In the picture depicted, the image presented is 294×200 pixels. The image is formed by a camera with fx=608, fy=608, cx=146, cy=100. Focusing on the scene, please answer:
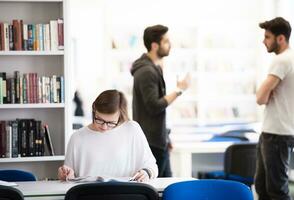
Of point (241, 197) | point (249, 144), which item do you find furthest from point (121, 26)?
point (241, 197)

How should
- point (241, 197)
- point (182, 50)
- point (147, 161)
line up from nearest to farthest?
point (241, 197) → point (147, 161) → point (182, 50)

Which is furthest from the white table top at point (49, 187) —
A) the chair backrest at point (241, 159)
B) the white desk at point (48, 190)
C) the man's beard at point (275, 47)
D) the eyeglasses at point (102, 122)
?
the chair backrest at point (241, 159)

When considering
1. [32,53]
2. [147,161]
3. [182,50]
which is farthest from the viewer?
[182,50]

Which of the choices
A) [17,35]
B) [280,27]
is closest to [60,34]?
[17,35]

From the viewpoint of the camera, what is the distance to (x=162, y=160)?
4.86 m

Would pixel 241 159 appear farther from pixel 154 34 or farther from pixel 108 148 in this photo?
pixel 108 148

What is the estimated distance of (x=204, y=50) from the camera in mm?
8141

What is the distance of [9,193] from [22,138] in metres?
1.89

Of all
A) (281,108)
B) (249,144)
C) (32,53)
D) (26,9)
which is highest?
(26,9)

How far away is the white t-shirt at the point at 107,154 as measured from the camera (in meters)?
3.44

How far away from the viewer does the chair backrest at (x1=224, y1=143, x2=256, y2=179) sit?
17.7 ft

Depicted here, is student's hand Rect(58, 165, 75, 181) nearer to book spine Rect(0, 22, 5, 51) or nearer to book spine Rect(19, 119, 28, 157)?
book spine Rect(19, 119, 28, 157)

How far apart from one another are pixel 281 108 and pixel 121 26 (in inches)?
154

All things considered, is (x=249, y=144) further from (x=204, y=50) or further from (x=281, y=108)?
(x=204, y=50)
